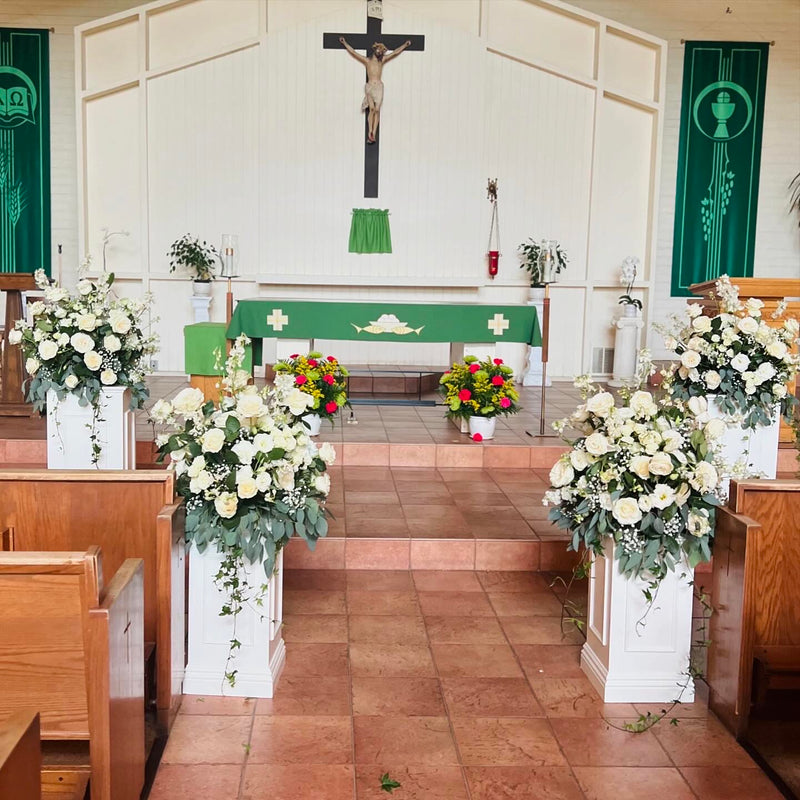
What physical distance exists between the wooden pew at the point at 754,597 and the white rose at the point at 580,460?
1.57ft

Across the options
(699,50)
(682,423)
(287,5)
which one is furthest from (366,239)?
(682,423)

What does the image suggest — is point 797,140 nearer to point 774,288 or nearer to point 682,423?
point 774,288

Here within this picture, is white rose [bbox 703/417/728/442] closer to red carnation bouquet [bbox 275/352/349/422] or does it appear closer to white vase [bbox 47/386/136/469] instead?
white vase [bbox 47/386/136/469]

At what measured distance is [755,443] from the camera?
5203 millimetres

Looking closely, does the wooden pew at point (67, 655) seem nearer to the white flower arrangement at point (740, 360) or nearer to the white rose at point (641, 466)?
the white rose at point (641, 466)

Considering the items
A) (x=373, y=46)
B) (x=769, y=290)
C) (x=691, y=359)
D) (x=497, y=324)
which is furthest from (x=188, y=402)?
(x=373, y=46)

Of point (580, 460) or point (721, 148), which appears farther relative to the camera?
point (721, 148)

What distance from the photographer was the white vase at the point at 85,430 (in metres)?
4.93

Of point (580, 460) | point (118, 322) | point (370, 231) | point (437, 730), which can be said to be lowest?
point (437, 730)

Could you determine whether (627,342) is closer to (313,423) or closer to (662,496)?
(313,423)

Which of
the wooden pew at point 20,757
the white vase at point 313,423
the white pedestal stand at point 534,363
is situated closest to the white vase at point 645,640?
the wooden pew at point 20,757

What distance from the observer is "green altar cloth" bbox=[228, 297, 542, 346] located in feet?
A: 25.3

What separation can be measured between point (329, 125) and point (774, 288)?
5.95 meters

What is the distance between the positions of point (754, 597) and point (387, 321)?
16.7ft
